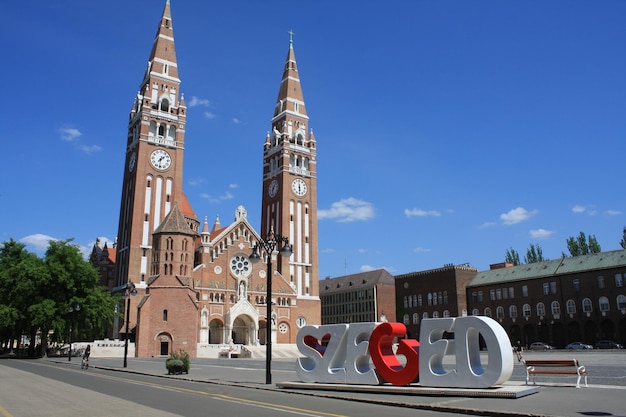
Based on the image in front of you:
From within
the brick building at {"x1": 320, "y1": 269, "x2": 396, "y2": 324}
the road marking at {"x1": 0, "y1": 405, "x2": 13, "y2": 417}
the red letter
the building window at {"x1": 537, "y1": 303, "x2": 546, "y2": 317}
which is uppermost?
the brick building at {"x1": 320, "y1": 269, "x2": 396, "y2": 324}

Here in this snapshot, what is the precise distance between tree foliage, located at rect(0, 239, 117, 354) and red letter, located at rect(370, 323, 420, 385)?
36.2m

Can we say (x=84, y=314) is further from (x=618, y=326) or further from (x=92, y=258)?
(x=618, y=326)

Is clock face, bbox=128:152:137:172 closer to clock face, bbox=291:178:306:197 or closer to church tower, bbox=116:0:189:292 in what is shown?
church tower, bbox=116:0:189:292

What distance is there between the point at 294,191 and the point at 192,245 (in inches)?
962

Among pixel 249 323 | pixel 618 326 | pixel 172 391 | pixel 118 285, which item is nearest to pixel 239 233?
pixel 249 323

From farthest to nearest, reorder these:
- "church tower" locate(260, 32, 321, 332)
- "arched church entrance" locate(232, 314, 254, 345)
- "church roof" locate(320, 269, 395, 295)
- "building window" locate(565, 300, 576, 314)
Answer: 1. "church roof" locate(320, 269, 395, 295)
2. "church tower" locate(260, 32, 321, 332)
3. "arched church entrance" locate(232, 314, 254, 345)
4. "building window" locate(565, 300, 576, 314)

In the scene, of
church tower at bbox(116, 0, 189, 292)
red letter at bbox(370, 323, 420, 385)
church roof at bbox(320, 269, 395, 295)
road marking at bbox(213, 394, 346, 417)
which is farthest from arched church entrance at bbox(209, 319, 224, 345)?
road marking at bbox(213, 394, 346, 417)

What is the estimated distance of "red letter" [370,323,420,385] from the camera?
16.2 m

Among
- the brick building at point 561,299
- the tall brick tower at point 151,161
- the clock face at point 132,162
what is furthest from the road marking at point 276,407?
the brick building at point 561,299

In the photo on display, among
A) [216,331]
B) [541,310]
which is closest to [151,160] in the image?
[216,331]

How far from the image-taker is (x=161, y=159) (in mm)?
70250

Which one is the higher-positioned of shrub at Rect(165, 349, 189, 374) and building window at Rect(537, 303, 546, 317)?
building window at Rect(537, 303, 546, 317)

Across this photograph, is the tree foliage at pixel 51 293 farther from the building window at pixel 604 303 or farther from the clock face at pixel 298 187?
the building window at pixel 604 303

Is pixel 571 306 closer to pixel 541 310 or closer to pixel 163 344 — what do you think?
pixel 541 310
